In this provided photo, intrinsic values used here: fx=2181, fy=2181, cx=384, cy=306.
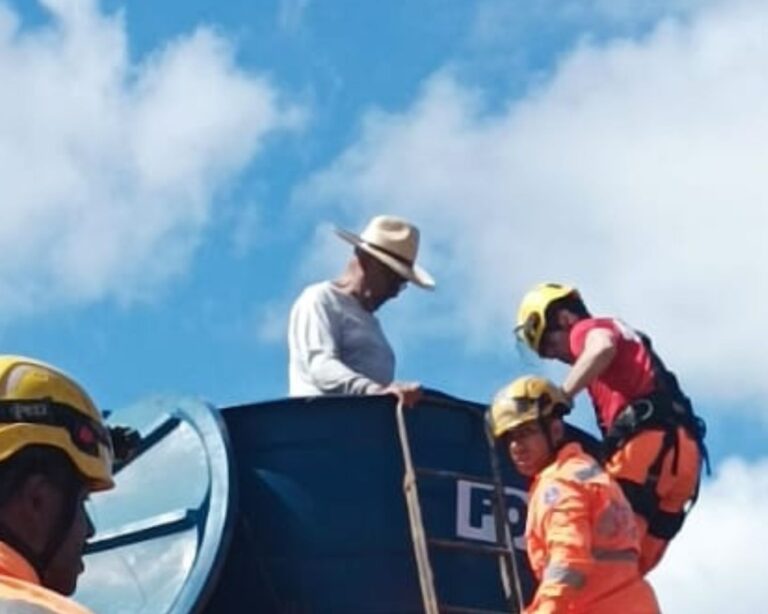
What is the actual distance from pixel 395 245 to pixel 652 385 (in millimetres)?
1278

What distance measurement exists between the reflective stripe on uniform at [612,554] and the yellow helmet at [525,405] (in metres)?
0.52

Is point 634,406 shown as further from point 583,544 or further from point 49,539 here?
point 49,539

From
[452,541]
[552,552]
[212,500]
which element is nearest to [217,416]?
[212,500]

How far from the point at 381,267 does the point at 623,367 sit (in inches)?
44.7

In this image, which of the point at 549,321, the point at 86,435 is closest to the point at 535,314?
the point at 549,321

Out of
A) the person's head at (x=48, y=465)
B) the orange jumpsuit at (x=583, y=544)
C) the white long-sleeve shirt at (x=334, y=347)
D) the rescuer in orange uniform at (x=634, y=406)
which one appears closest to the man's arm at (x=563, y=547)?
the orange jumpsuit at (x=583, y=544)

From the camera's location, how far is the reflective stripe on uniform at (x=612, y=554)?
707 cm

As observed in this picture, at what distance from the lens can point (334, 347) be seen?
813 cm

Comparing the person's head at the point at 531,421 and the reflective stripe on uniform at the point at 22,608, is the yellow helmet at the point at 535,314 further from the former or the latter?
the reflective stripe on uniform at the point at 22,608

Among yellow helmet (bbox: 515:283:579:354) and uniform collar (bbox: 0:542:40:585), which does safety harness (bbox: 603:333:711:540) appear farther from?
uniform collar (bbox: 0:542:40:585)

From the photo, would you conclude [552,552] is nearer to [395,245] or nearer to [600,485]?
[600,485]

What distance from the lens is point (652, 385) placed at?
793 cm

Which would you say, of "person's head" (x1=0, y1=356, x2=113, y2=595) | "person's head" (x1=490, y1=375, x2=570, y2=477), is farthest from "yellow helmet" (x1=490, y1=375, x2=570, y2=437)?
"person's head" (x1=0, y1=356, x2=113, y2=595)

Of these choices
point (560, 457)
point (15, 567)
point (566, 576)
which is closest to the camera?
point (15, 567)
